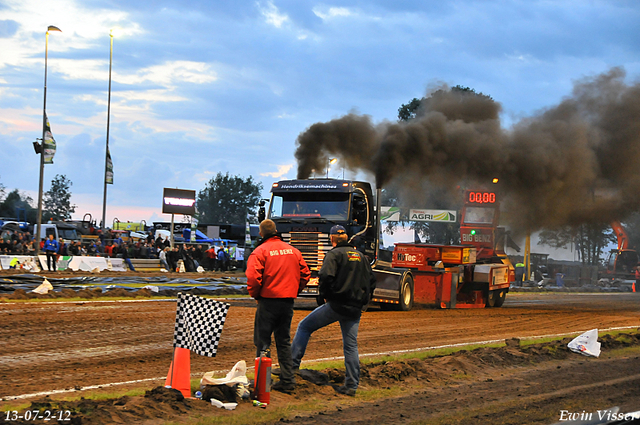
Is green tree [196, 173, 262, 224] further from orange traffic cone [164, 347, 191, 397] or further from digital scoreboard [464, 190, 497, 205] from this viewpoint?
orange traffic cone [164, 347, 191, 397]

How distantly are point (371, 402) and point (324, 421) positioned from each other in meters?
1.21

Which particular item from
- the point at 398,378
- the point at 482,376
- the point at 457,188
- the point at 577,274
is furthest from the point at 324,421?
the point at 577,274

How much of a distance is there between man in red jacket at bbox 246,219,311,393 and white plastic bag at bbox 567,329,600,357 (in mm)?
6895

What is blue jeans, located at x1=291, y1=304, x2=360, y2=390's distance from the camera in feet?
25.5

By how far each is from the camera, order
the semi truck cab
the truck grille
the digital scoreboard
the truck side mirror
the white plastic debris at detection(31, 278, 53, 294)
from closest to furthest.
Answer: the truck grille → the semi truck cab → the truck side mirror → the white plastic debris at detection(31, 278, 53, 294) → the digital scoreboard

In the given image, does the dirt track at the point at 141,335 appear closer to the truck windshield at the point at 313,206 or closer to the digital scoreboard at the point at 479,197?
the truck windshield at the point at 313,206

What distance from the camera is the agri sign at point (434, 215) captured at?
2148 inches

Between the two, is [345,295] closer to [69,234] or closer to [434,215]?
[69,234]

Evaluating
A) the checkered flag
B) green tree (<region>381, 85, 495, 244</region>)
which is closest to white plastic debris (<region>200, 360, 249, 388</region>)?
the checkered flag

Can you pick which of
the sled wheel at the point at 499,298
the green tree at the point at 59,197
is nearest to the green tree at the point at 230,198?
the green tree at the point at 59,197

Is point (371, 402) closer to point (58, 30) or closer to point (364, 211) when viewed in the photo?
point (364, 211)

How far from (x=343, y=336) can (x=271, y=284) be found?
49.8 inches

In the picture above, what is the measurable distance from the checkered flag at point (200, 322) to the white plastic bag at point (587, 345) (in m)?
7.83

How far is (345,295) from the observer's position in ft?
25.0
